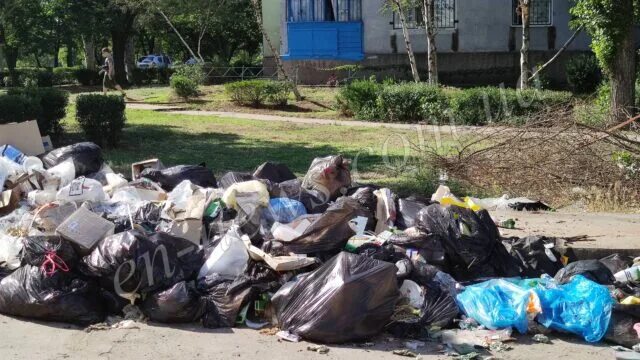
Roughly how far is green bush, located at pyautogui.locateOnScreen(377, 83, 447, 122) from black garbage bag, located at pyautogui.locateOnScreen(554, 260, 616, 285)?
38.5 feet

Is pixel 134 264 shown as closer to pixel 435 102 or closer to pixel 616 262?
pixel 616 262

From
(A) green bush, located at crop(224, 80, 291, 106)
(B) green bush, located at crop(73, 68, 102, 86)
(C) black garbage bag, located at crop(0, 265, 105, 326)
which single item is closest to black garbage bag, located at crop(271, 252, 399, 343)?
(C) black garbage bag, located at crop(0, 265, 105, 326)

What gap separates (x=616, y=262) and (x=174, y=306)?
389cm

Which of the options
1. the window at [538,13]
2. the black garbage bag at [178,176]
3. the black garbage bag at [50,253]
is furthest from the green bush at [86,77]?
the black garbage bag at [50,253]

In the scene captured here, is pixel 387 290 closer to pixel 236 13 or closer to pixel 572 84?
pixel 572 84

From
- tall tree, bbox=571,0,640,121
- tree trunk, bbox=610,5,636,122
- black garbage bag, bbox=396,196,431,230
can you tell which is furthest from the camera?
tree trunk, bbox=610,5,636,122

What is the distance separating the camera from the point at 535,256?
6.66m

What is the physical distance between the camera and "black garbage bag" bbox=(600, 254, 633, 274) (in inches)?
261

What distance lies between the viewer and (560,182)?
9570mm

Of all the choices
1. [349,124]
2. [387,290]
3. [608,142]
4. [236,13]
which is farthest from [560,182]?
[236,13]

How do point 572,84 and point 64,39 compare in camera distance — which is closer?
point 572,84

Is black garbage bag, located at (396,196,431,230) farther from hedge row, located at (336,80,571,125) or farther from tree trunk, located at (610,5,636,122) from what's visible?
hedge row, located at (336,80,571,125)

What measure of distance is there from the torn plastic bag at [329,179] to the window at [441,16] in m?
18.2

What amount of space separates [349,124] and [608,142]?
8.77 meters
